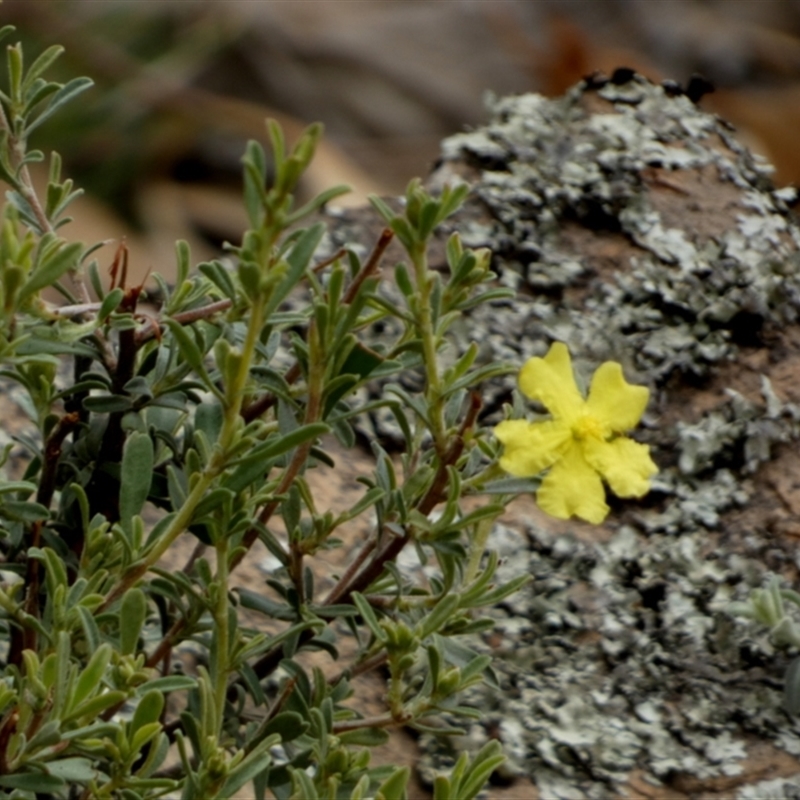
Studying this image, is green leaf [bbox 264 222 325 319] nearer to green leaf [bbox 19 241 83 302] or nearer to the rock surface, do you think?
green leaf [bbox 19 241 83 302]

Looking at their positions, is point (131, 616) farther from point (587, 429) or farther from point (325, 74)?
point (325, 74)

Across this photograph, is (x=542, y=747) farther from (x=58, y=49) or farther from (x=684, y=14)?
(x=684, y=14)

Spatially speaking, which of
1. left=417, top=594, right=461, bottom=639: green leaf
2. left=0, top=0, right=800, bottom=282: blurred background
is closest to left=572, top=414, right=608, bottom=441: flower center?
left=417, top=594, right=461, bottom=639: green leaf


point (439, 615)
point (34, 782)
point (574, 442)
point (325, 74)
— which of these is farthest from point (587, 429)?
point (325, 74)

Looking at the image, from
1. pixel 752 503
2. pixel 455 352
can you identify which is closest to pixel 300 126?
pixel 455 352

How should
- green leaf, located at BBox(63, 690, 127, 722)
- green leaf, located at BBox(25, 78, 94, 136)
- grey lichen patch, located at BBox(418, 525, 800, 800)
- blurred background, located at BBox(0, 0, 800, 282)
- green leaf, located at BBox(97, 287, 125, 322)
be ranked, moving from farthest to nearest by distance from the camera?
1. blurred background, located at BBox(0, 0, 800, 282)
2. grey lichen patch, located at BBox(418, 525, 800, 800)
3. green leaf, located at BBox(25, 78, 94, 136)
4. green leaf, located at BBox(97, 287, 125, 322)
5. green leaf, located at BBox(63, 690, 127, 722)

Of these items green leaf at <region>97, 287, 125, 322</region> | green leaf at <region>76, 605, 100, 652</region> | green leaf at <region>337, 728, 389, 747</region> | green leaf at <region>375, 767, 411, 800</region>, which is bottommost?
green leaf at <region>375, 767, 411, 800</region>

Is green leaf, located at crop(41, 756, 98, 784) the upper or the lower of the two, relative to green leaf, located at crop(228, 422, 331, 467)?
lower

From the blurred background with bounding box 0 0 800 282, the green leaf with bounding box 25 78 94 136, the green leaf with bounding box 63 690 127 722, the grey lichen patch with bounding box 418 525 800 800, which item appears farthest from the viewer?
the blurred background with bounding box 0 0 800 282
